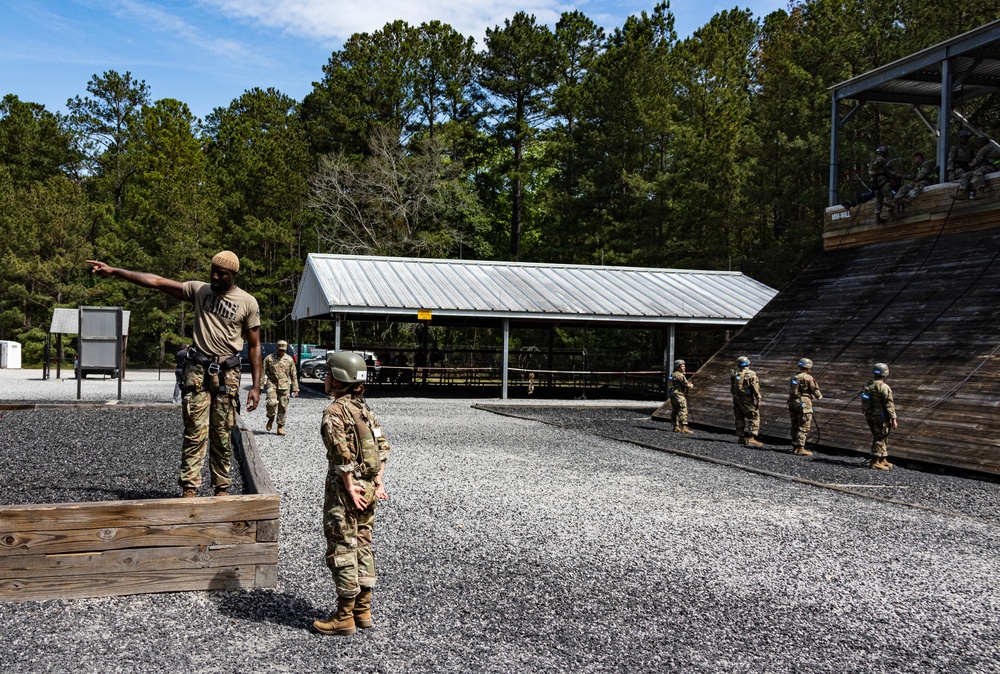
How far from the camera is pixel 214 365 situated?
6.43m

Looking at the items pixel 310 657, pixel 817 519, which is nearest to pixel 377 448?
pixel 310 657

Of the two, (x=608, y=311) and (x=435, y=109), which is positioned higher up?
(x=435, y=109)

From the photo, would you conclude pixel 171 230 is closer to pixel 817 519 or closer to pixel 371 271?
pixel 371 271

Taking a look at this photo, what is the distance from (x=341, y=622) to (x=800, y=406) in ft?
36.0

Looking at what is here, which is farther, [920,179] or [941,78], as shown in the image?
[941,78]

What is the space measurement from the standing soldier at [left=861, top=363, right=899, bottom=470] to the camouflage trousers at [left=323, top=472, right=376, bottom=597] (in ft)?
32.1

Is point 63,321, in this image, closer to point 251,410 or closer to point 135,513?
point 251,410

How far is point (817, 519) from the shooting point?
8.21 metres

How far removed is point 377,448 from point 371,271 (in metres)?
24.8

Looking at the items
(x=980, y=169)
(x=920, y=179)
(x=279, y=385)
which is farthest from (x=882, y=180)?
(x=279, y=385)

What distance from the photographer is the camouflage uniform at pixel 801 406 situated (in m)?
13.8

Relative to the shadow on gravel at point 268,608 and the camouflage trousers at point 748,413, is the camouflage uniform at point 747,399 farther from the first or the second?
the shadow on gravel at point 268,608

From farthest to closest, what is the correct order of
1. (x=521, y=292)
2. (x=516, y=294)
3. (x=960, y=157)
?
(x=521, y=292) → (x=516, y=294) → (x=960, y=157)

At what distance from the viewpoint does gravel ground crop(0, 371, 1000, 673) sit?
439cm
